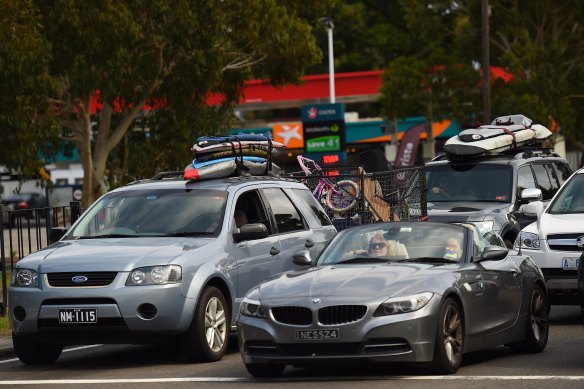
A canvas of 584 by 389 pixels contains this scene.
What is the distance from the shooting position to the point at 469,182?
2042 cm

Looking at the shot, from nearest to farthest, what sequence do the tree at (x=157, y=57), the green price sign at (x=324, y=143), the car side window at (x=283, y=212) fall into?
the car side window at (x=283, y=212)
the tree at (x=157, y=57)
the green price sign at (x=324, y=143)

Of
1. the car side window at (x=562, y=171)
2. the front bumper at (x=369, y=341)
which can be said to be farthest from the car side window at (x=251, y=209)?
the car side window at (x=562, y=171)

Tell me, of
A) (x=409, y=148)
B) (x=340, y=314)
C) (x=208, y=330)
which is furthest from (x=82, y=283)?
(x=409, y=148)

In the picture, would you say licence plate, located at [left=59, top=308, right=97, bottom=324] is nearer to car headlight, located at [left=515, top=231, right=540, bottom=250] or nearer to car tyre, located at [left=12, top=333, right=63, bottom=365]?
car tyre, located at [left=12, top=333, right=63, bottom=365]

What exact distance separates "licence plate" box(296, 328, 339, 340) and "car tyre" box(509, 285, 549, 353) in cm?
264

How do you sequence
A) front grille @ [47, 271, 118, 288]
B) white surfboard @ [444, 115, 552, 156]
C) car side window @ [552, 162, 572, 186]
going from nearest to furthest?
front grille @ [47, 271, 118, 288] < white surfboard @ [444, 115, 552, 156] < car side window @ [552, 162, 572, 186]

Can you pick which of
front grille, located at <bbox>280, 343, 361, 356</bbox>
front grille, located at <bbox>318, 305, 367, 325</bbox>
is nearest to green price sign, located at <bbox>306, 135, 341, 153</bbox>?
front grille, located at <bbox>280, 343, 361, 356</bbox>

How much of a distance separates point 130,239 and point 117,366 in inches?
48.4

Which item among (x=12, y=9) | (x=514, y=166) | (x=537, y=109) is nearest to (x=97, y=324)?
(x=514, y=166)

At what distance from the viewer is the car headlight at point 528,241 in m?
15.8

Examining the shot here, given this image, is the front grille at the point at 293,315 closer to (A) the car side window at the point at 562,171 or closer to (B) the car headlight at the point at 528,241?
(B) the car headlight at the point at 528,241

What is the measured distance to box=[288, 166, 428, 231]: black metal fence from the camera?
17.6m

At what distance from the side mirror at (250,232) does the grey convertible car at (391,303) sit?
1301mm

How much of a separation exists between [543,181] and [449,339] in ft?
33.4
